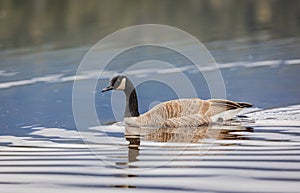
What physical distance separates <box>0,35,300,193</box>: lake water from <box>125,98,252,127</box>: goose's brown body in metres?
0.30

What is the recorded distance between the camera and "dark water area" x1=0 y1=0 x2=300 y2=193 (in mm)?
10219

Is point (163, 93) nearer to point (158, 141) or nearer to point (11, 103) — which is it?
point (11, 103)

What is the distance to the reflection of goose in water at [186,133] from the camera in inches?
548

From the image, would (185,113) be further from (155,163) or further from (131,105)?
(155,163)

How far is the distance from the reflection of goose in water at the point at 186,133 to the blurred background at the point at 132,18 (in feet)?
57.1

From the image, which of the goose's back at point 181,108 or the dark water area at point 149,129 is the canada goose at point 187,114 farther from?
the dark water area at point 149,129

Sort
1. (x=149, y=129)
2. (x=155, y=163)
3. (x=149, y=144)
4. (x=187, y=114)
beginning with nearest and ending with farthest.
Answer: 1. (x=155, y=163)
2. (x=149, y=144)
3. (x=149, y=129)
4. (x=187, y=114)

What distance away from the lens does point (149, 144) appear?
44.3ft

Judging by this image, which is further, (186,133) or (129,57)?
(129,57)

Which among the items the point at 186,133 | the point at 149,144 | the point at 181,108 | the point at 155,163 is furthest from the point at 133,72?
the point at 155,163

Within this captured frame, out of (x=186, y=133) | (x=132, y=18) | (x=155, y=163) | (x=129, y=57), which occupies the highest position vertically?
(x=132, y=18)

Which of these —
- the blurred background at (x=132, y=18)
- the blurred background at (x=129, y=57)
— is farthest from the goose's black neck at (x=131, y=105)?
the blurred background at (x=132, y=18)

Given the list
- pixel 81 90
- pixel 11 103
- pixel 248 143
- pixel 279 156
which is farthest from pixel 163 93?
pixel 279 156

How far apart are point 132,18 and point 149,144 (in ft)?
104
